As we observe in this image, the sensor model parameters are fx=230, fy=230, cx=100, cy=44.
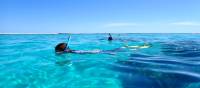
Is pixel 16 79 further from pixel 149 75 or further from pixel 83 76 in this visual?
pixel 149 75

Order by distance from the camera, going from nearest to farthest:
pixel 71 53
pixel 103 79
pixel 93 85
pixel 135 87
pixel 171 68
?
pixel 135 87 < pixel 93 85 < pixel 103 79 < pixel 171 68 < pixel 71 53

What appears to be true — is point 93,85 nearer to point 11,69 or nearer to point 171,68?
point 171,68

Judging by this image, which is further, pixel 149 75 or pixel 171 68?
pixel 171 68

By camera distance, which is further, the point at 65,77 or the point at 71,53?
the point at 71,53

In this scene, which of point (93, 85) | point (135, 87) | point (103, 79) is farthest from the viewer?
point (103, 79)

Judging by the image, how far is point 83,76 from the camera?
1052 cm

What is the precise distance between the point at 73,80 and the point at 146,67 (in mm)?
4035

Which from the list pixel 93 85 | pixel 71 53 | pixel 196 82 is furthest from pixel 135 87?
pixel 71 53

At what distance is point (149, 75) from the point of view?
10.0m

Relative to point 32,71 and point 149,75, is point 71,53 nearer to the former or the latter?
point 32,71

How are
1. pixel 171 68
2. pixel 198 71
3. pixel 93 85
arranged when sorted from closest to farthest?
pixel 93 85
pixel 198 71
pixel 171 68

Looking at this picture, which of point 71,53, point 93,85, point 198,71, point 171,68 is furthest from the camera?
point 71,53

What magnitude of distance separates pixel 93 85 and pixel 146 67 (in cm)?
383

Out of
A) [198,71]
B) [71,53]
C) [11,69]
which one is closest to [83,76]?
[11,69]
